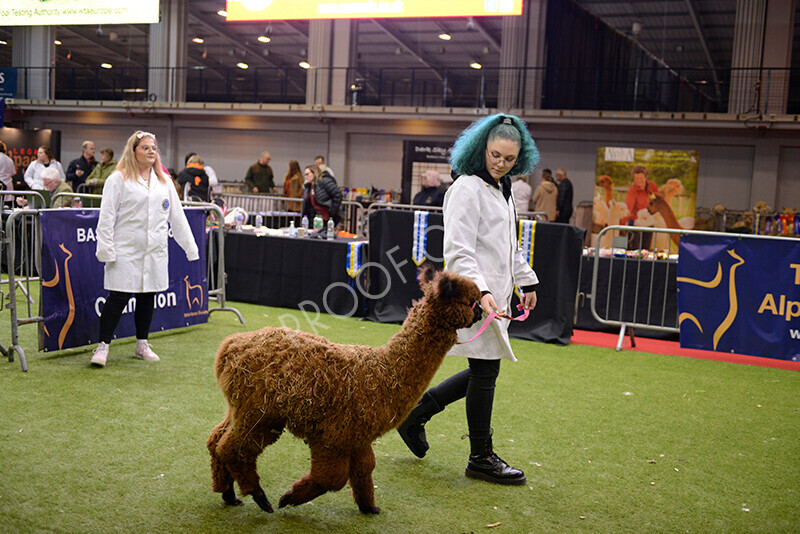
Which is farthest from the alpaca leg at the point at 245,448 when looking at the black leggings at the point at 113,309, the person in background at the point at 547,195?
the person in background at the point at 547,195

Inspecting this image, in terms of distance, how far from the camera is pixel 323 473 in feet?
9.11

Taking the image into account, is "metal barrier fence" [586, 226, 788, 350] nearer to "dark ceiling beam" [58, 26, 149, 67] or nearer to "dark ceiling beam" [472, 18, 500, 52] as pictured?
"dark ceiling beam" [472, 18, 500, 52]

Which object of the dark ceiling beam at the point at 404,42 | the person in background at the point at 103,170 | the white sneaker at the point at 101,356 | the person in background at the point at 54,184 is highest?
the dark ceiling beam at the point at 404,42

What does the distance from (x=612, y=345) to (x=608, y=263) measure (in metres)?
1.03

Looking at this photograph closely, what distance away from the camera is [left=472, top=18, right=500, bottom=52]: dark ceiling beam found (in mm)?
24084

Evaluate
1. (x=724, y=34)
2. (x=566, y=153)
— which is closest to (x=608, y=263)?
(x=566, y=153)

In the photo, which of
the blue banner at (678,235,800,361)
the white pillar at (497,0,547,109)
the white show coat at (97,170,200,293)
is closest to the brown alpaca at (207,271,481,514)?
the white show coat at (97,170,200,293)

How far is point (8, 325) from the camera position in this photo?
6.80 meters

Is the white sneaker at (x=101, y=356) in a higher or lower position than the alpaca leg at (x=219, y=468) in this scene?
lower

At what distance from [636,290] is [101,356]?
5.48 meters

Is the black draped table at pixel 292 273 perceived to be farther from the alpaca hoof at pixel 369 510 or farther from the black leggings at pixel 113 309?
the alpaca hoof at pixel 369 510

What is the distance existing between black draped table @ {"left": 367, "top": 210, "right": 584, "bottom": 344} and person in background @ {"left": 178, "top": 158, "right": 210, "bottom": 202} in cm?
373

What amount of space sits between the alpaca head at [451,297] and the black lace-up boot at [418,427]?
3.33 ft

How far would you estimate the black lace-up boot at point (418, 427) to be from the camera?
3.82m
